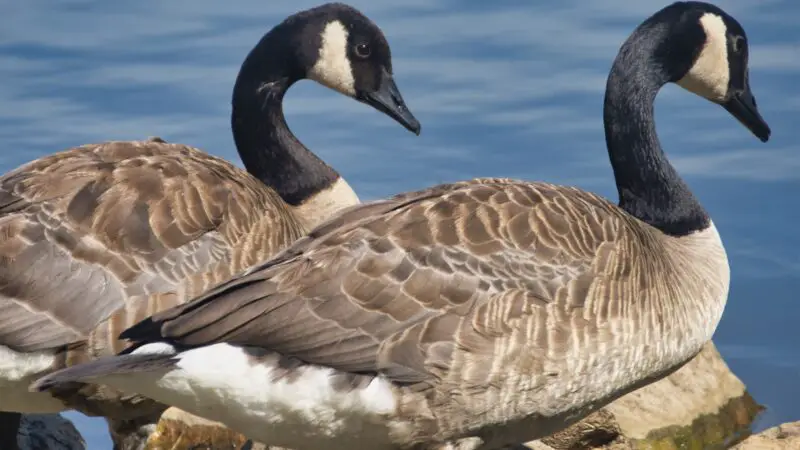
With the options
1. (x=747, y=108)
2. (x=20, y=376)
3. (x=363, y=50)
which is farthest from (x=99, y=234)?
(x=747, y=108)

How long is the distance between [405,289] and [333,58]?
2.98m

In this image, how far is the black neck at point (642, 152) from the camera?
889 centimetres

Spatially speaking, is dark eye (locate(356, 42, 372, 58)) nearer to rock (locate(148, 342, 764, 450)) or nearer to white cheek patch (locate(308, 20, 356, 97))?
white cheek patch (locate(308, 20, 356, 97))

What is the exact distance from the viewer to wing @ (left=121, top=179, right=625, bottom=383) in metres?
7.10

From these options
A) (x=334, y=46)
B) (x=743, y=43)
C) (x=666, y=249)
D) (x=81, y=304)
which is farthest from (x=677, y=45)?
(x=81, y=304)

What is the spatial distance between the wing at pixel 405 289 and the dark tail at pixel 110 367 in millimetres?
137

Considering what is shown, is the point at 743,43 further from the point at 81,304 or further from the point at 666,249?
the point at 81,304

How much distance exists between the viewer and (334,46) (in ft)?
32.3

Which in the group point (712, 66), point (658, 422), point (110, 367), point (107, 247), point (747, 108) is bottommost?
point (658, 422)

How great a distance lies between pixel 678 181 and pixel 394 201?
2.00m

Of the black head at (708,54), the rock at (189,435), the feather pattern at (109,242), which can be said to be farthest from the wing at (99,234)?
the black head at (708,54)

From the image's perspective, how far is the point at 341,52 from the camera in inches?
388

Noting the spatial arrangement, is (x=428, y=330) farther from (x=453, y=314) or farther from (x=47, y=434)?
(x=47, y=434)

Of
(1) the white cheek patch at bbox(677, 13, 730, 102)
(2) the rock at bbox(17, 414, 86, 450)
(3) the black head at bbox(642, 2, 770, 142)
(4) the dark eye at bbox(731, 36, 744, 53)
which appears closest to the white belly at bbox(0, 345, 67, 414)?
(2) the rock at bbox(17, 414, 86, 450)
